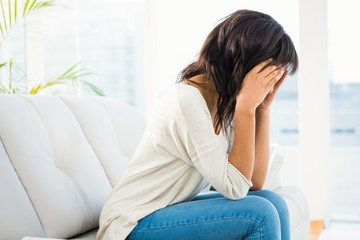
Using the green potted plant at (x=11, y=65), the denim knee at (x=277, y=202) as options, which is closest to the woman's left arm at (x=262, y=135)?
the denim knee at (x=277, y=202)

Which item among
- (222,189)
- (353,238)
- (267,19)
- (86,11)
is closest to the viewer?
(222,189)

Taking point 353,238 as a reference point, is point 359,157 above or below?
above

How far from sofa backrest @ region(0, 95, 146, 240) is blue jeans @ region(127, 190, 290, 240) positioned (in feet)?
0.92

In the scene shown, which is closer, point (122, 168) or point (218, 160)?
point (218, 160)

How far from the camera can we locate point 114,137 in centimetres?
213

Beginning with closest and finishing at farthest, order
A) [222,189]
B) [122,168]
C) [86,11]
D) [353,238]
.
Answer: [222,189], [122,168], [353,238], [86,11]

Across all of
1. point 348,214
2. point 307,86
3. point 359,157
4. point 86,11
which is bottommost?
point 348,214

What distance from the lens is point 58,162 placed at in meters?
1.81

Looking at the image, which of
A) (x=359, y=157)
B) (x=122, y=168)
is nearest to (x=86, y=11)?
(x=359, y=157)

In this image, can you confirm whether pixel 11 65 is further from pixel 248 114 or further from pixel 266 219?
pixel 266 219

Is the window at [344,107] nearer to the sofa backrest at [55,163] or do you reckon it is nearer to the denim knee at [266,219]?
the sofa backrest at [55,163]

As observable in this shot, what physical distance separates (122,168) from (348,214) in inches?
86.7

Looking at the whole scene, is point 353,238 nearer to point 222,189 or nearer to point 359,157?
point 359,157

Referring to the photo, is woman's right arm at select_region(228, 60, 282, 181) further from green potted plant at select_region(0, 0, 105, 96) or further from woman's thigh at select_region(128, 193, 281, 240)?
green potted plant at select_region(0, 0, 105, 96)
